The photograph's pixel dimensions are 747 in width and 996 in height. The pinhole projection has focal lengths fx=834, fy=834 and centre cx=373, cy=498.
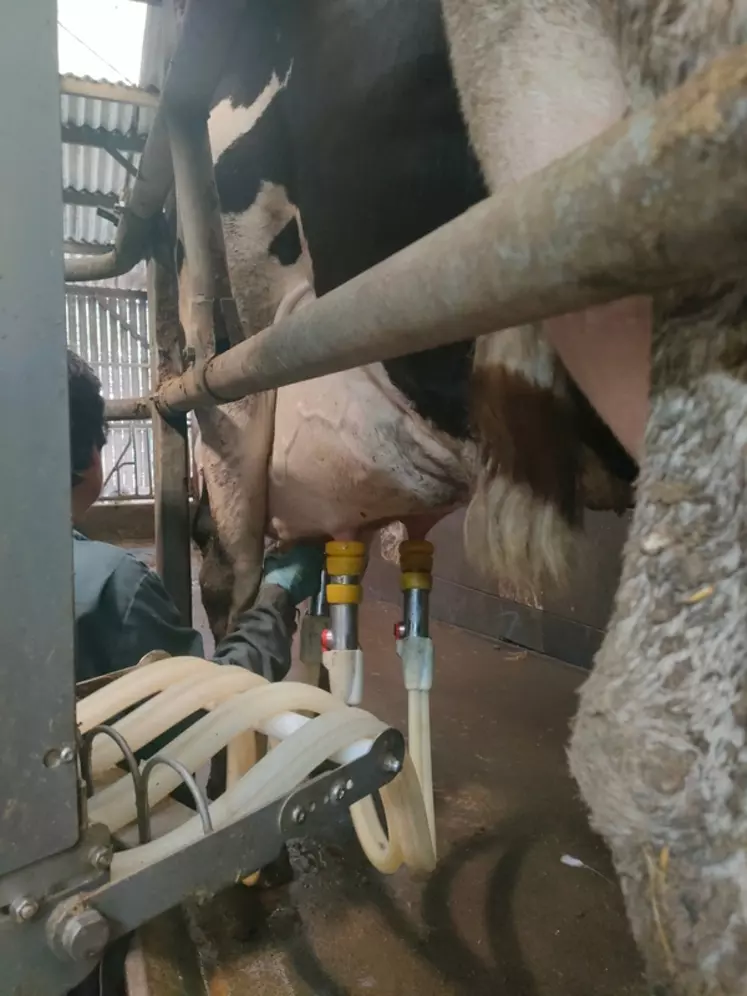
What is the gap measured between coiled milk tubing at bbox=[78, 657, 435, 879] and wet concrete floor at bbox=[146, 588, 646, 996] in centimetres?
40

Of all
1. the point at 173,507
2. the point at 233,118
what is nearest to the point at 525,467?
the point at 233,118

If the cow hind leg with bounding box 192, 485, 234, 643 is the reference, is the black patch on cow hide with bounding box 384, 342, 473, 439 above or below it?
above

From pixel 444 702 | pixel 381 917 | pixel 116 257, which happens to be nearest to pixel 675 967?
pixel 381 917

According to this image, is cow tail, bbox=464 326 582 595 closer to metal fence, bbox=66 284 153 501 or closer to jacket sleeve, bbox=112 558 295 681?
jacket sleeve, bbox=112 558 295 681

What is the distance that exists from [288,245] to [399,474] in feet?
1.37

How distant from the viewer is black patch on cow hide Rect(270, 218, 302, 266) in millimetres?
1264

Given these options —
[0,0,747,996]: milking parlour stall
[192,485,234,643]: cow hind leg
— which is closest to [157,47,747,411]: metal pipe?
[0,0,747,996]: milking parlour stall

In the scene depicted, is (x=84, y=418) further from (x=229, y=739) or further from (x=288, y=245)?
(x=229, y=739)

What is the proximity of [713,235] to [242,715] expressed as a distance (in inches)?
18.9

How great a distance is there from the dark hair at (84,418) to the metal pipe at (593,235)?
0.72 metres

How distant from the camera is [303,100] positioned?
1037 millimetres

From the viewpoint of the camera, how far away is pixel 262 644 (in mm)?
1096

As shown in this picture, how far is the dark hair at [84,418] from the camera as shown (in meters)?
1.10

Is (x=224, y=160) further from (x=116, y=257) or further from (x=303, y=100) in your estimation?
(x=116, y=257)
